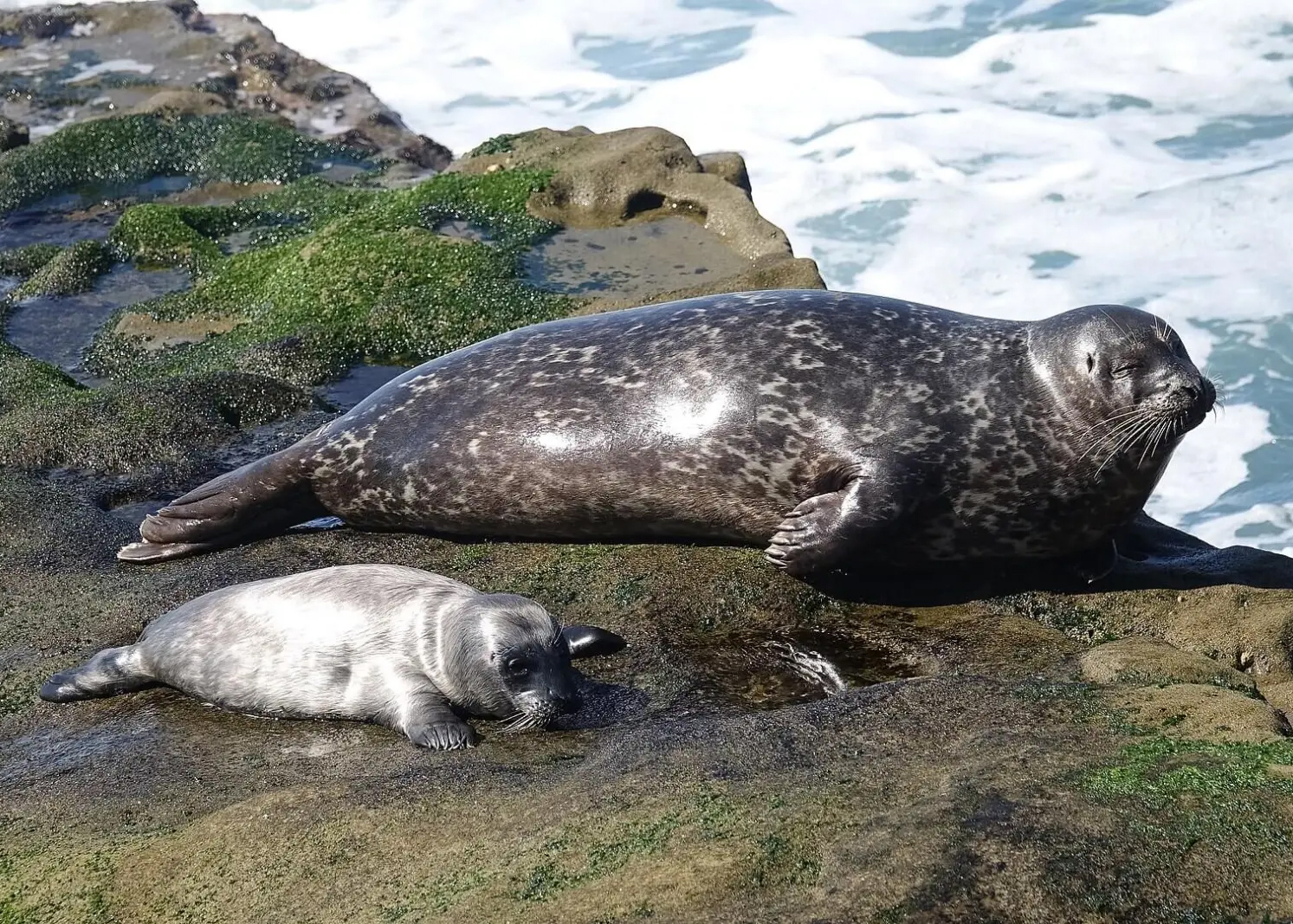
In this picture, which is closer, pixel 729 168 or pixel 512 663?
pixel 512 663

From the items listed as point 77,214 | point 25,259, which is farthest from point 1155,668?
point 77,214

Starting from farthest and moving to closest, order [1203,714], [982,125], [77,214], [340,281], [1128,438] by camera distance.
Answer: [982,125], [77,214], [340,281], [1128,438], [1203,714]

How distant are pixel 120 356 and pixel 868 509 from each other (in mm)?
6683

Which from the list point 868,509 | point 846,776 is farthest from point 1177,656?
point 846,776

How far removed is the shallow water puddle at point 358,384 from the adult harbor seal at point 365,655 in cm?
368

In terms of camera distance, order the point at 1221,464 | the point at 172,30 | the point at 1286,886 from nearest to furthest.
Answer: the point at 1286,886 → the point at 1221,464 → the point at 172,30

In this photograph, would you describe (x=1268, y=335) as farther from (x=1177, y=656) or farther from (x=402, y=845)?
(x=402, y=845)

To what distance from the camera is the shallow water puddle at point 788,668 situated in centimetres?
561

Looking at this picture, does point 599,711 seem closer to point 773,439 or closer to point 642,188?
point 773,439

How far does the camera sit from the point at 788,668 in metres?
5.88

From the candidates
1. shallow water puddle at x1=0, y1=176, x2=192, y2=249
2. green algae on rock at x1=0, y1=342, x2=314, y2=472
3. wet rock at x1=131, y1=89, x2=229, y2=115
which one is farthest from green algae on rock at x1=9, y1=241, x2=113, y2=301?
wet rock at x1=131, y1=89, x2=229, y2=115

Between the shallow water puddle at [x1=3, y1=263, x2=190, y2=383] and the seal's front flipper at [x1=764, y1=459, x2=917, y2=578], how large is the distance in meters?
6.23

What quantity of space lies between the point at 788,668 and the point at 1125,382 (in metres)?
2.08

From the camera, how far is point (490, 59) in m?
31.3
